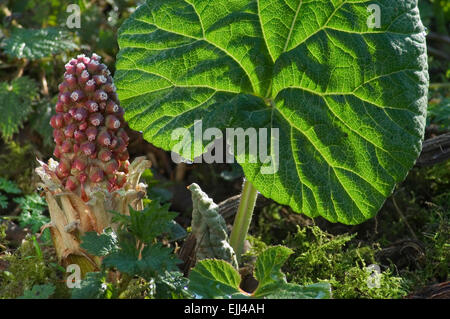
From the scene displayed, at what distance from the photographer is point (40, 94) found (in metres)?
3.26

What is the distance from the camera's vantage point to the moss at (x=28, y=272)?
6.35 feet

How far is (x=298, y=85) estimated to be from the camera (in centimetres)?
193

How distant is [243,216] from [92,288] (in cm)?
61

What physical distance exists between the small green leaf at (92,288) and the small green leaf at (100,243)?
66 mm

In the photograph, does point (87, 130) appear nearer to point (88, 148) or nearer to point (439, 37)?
point (88, 148)

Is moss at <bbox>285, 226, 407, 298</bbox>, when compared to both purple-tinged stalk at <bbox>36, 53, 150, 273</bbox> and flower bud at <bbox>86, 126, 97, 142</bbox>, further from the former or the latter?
flower bud at <bbox>86, 126, 97, 142</bbox>

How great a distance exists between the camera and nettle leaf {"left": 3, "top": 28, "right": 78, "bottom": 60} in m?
2.92

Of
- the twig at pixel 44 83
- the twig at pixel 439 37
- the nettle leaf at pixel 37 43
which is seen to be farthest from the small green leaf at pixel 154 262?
the twig at pixel 439 37

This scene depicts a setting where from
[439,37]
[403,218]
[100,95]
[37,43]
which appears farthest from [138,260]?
[439,37]

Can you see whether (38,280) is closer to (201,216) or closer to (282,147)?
(201,216)

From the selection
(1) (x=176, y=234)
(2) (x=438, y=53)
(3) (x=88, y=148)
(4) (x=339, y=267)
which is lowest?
(4) (x=339, y=267)

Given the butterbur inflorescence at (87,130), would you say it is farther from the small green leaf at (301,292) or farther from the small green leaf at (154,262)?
the small green leaf at (301,292)
